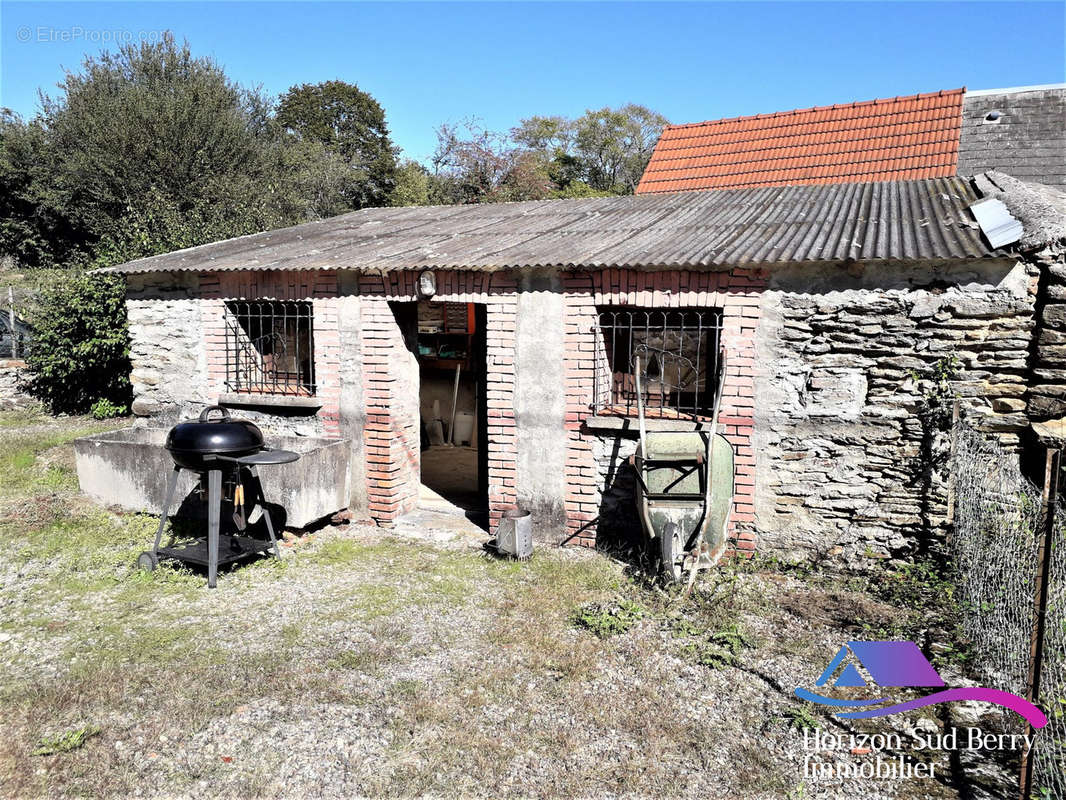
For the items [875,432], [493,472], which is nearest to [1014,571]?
[875,432]

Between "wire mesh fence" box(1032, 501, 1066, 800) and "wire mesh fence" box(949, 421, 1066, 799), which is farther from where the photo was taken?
"wire mesh fence" box(949, 421, 1066, 799)

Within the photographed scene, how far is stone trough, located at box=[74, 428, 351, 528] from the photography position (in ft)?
23.0

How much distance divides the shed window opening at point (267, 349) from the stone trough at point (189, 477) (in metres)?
1.01

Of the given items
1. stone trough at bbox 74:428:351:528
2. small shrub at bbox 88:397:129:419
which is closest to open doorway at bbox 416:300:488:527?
stone trough at bbox 74:428:351:528

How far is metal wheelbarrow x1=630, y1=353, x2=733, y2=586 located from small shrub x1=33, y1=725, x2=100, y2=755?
3925mm

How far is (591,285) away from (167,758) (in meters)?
4.75

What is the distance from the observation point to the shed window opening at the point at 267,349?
8.45 m

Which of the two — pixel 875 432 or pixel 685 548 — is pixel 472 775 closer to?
pixel 685 548

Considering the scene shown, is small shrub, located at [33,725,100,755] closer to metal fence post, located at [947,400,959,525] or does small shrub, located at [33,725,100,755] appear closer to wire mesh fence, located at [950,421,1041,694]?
wire mesh fence, located at [950,421,1041,694]

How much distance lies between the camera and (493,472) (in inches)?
291

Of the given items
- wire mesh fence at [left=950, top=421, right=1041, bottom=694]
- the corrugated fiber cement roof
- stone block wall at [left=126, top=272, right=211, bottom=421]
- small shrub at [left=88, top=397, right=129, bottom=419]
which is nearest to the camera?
wire mesh fence at [left=950, top=421, right=1041, bottom=694]

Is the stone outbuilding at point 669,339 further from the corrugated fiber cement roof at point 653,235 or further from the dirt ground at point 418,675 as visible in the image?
the dirt ground at point 418,675

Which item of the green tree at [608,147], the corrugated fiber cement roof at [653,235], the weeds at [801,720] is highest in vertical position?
the green tree at [608,147]

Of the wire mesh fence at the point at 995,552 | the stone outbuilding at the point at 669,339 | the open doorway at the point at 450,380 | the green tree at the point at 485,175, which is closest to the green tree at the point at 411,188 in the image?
the green tree at the point at 485,175
